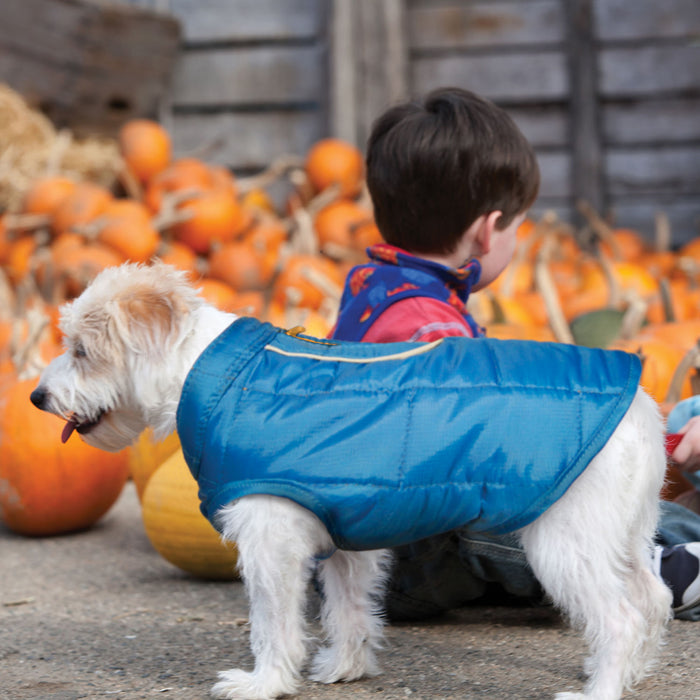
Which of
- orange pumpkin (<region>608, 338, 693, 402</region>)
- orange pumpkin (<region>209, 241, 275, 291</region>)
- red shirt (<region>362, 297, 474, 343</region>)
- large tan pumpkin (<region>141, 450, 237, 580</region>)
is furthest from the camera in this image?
orange pumpkin (<region>209, 241, 275, 291</region>)

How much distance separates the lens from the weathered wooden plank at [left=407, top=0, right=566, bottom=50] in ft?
21.4

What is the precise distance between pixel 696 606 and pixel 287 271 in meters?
3.19

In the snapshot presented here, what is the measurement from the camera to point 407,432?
1688 millimetres

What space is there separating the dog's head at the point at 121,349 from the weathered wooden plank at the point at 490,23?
208 inches

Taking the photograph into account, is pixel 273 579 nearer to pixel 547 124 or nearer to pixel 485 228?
pixel 485 228

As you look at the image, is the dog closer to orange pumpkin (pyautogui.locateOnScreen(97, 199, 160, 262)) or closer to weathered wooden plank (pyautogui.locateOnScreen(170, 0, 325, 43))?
orange pumpkin (pyautogui.locateOnScreen(97, 199, 160, 262))

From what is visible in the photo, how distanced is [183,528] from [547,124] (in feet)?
15.7

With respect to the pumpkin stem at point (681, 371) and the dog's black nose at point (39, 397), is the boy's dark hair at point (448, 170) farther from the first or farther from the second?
the dog's black nose at point (39, 397)

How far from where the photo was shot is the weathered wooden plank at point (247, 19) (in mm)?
6672

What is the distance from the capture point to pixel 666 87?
6453 mm

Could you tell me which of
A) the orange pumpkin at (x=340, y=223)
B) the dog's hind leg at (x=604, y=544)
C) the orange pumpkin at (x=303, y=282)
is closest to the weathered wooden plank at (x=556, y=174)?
the orange pumpkin at (x=340, y=223)

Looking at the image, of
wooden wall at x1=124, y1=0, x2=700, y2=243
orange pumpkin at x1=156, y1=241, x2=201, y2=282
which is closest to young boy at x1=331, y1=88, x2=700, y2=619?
orange pumpkin at x1=156, y1=241, x2=201, y2=282

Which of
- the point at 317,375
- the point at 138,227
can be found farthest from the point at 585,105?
the point at 317,375

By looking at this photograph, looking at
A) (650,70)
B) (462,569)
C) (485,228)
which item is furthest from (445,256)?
(650,70)
